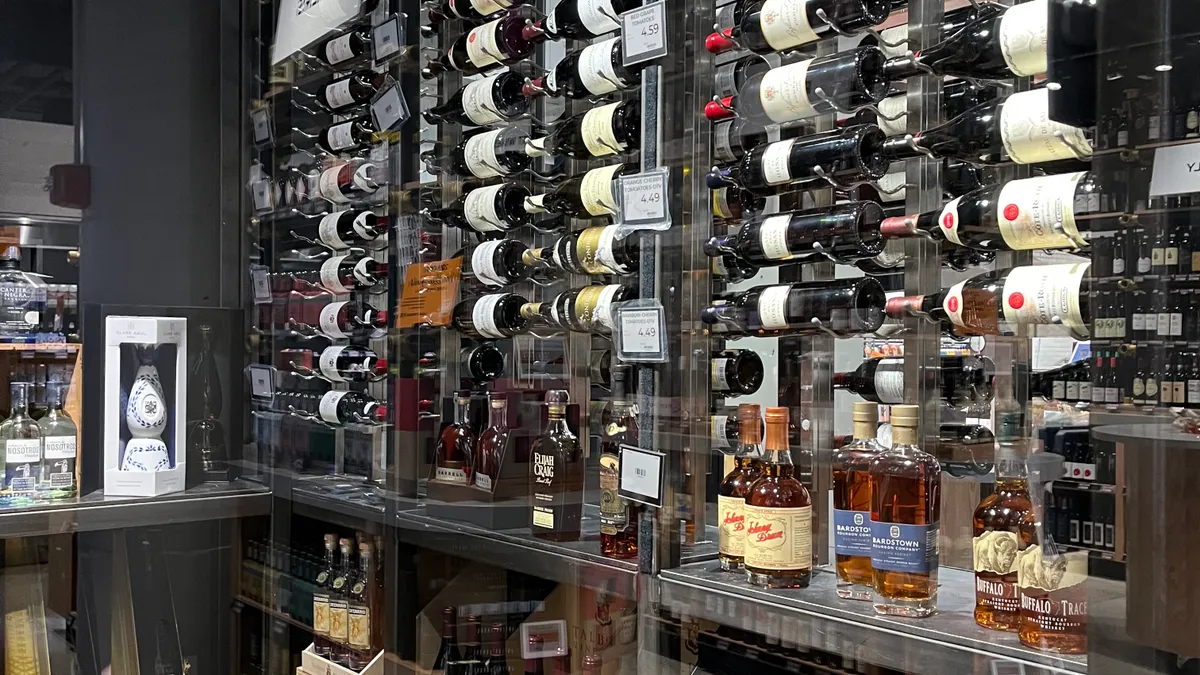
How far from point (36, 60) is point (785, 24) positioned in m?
2.57

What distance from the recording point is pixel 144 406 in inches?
124

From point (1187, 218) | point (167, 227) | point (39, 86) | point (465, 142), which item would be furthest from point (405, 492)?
point (1187, 218)

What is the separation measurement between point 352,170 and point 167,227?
81 centimetres

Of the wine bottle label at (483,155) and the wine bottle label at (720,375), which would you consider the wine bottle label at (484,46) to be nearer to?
the wine bottle label at (483,155)

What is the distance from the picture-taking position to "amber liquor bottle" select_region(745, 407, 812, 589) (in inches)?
65.1

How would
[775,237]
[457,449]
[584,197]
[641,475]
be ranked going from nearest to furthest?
[775,237] < [641,475] < [584,197] < [457,449]

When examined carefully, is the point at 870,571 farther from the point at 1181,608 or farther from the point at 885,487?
the point at 1181,608

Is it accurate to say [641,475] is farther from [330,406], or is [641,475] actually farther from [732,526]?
[330,406]

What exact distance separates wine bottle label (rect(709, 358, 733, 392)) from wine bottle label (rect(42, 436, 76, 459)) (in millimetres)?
2077

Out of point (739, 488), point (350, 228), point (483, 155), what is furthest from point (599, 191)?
point (350, 228)

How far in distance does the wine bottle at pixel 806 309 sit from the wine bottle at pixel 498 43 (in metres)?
0.88

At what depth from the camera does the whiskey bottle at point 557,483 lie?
2.18m

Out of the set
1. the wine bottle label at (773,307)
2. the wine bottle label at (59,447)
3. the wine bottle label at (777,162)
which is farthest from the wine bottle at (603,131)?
the wine bottle label at (59,447)

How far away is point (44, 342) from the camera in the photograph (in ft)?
10.0
